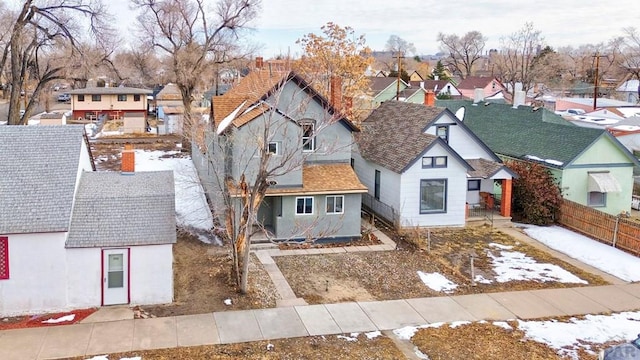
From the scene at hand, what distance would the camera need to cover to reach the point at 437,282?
65.3 feet

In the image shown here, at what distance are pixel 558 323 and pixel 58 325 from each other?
1385 cm

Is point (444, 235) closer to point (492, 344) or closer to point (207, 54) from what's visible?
point (492, 344)

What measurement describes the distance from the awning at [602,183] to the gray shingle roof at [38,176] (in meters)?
23.4

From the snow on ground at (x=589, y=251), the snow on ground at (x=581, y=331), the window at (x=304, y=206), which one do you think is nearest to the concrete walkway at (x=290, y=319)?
the snow on ground at (x=581, y=331)

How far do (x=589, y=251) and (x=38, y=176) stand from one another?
20.7m

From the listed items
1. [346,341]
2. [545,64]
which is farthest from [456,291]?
[545,64]

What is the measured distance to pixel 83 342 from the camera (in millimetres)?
14539

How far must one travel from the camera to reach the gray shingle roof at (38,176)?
16344 mm

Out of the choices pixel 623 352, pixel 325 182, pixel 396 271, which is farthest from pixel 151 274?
pixel 623 352

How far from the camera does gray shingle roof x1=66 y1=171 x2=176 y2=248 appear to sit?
55.2 ft

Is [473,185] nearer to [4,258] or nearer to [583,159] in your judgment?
[583,159]

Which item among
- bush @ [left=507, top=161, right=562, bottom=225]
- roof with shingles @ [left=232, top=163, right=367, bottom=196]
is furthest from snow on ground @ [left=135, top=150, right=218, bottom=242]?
bush @ [left=507, top=161, right=562, bottom=225]

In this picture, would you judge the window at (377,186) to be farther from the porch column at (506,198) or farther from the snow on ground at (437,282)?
the snow on ground at (437,282)

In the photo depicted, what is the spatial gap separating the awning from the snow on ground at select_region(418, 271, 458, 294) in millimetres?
12585
